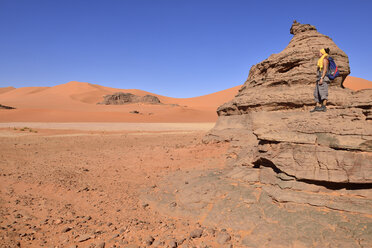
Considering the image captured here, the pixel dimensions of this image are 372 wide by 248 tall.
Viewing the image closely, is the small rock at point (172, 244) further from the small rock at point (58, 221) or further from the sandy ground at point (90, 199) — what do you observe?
the small rock at point (58, 221)

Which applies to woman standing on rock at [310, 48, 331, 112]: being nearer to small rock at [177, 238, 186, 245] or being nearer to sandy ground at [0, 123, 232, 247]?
sandy ground at [0, 123, 232, 247]

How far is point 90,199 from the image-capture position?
197 inches

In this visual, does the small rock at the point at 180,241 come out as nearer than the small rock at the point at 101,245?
No

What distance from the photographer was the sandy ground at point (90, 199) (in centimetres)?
343

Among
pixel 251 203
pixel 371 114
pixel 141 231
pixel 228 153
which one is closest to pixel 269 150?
pixel 251 203

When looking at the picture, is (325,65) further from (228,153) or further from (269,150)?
(228,153)

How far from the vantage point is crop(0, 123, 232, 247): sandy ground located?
11.2 feet

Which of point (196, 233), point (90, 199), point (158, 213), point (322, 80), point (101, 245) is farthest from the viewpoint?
point (322, 80)

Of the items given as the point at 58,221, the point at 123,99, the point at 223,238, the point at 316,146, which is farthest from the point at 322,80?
the point at 123,99

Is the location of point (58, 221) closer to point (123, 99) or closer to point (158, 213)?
point (158, 213)

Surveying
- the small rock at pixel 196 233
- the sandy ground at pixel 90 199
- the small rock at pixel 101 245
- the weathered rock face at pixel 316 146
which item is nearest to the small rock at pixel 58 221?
the sandy ground at pixel 90 199

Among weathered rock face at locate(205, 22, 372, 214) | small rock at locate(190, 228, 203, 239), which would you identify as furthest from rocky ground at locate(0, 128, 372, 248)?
weathered rock face at locate(205, 22, 372, 214)

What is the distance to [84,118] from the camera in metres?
32.0

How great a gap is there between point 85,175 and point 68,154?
3.36 m
